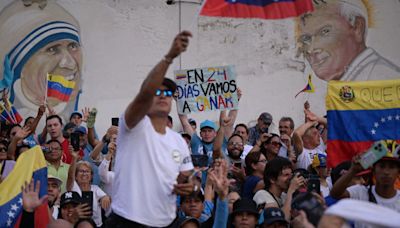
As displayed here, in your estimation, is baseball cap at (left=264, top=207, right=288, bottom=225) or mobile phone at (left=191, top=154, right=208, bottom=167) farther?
baseball cap at (left=264, top=207, right=288, bottom=225)

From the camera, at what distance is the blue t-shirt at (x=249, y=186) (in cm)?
915

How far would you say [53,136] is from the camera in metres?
10.8

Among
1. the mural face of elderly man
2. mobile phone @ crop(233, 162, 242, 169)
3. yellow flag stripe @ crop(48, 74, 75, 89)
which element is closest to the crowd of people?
mobile phone @ crop(233, 162, 242, 169)

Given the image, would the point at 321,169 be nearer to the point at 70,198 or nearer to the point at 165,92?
the point at 70,198

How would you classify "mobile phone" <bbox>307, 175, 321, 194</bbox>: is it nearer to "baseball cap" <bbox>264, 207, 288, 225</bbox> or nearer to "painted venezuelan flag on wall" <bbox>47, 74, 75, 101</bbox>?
"baseball cap" <bbox>264, 207, 288, 225</bbox>

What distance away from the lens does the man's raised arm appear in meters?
5.20

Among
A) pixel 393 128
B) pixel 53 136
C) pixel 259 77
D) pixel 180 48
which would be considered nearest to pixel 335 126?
pixel 393 128

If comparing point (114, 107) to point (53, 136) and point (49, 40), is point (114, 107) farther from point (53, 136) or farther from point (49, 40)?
point (53, 136)

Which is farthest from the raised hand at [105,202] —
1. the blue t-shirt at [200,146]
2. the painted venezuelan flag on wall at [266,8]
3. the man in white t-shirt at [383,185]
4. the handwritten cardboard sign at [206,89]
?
the painted venezuelan flag on wall at [266,8]

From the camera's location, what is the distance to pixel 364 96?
9.69 m

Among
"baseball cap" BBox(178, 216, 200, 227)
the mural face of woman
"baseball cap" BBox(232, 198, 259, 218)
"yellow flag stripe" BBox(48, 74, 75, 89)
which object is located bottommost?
"baseball cap" BBox(178, 216, 200, 227)

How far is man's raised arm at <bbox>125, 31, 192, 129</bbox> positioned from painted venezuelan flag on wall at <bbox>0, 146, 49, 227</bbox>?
9.16 ft

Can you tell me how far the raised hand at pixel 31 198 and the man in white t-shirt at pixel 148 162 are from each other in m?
1.43

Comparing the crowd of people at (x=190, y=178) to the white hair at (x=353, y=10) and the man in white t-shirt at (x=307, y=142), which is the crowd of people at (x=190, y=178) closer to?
the man in white t-shirt at (x=307, y=142)
